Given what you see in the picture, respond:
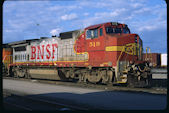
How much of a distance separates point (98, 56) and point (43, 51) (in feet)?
21.8

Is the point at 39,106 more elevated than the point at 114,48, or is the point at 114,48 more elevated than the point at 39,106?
the point at 114,48

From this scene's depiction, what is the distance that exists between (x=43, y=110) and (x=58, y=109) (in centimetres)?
56

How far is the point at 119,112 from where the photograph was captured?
6.62m

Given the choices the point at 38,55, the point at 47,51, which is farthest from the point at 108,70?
the point at 38,55

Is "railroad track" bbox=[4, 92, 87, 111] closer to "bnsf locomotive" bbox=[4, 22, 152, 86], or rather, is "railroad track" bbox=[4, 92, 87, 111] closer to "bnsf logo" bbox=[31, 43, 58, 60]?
"bnsf locomotive" bbox=[4, 22, 152, 86]

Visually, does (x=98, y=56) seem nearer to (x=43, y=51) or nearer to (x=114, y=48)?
(x=114, y=48)

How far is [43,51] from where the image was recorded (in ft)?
58.1

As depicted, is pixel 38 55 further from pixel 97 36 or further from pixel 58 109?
pixel 58 109

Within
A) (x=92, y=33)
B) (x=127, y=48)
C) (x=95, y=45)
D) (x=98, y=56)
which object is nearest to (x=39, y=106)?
(x=98, y=56)

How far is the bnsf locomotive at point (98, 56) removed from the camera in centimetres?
1211

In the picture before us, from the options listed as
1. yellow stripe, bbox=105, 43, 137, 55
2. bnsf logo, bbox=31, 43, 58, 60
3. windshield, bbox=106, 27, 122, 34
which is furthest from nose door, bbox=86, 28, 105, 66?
bnsf logo, bbox=31, 43, 58, 60

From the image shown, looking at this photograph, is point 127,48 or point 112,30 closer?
point 127,48

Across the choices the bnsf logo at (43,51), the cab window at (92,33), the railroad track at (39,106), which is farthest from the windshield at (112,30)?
the railroad track at (39,106)

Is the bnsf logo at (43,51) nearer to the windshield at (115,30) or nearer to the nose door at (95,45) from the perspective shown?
the nose door at (95,45)
